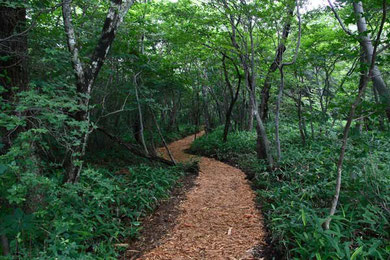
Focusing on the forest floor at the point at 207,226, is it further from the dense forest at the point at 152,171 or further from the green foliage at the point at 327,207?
the green foliage at the point at 327,207

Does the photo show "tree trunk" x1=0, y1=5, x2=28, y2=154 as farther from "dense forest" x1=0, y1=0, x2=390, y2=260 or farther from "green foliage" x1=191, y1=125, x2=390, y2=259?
"green foliage" x1=191, y1=125, x2=390, y2=259

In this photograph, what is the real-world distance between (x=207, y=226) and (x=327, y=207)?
1.93 metres

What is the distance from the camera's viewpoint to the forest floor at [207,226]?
11.1 ft

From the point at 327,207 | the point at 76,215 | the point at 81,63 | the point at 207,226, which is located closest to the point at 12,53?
the point at 81,63

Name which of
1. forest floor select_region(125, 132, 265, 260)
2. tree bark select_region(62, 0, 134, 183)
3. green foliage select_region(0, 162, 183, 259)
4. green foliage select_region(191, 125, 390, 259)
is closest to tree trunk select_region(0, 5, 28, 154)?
tree bark select_region(62, 0, 134, 183)

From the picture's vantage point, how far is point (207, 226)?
4.11m

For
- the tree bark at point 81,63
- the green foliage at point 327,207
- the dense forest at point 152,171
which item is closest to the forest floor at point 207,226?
the dense forest at point 152,171

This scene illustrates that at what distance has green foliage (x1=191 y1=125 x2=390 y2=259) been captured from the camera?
2.74m

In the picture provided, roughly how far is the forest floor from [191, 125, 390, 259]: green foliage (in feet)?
1.05

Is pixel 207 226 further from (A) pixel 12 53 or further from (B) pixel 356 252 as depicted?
(A) pixel 12 53

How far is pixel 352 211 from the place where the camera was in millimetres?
3324

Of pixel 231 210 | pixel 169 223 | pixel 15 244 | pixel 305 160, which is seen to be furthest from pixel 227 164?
pixel 15 244

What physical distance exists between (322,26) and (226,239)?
7.21m

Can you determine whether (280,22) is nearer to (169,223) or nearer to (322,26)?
(322,26)
